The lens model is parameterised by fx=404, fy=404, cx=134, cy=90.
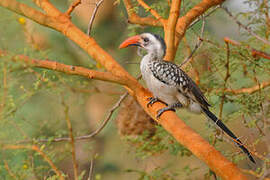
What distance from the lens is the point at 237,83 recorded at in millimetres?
1688

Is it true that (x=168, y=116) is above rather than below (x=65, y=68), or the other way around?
below

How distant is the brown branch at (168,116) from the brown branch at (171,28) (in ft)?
0.35

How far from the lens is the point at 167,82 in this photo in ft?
4.28

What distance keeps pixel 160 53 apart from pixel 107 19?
2154 mm

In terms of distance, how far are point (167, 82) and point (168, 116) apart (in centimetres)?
25

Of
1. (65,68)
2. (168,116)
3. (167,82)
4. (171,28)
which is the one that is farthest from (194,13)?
(65,68)

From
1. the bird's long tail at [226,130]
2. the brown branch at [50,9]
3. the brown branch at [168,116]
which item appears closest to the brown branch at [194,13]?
the brown branch at [168,116]

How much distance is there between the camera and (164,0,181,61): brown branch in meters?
1.16

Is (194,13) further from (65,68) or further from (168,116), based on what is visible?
(65,68)

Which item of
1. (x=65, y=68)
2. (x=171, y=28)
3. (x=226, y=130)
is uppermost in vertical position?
(x=171, y=28)

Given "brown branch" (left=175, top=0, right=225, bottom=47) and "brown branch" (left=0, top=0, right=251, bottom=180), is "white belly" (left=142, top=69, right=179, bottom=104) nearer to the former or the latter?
"brown branch" (left=0, top=0, right=251, bottom=180)

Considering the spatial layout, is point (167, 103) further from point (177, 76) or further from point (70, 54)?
point (70, 54)

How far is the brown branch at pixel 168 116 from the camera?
0.84 m

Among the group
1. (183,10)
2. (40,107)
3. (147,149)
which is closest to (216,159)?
(147,149)
